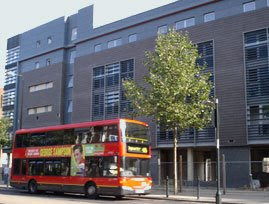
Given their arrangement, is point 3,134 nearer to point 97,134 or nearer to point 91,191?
point 91,191

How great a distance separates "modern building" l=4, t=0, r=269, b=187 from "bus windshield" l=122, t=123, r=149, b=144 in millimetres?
4246

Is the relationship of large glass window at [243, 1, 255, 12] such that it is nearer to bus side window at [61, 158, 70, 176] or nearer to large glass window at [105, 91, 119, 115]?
large glass window at [105, 91, 119, 115]

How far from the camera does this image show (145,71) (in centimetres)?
3897

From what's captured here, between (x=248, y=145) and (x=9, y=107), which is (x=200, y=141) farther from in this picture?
(x=9, y=107)

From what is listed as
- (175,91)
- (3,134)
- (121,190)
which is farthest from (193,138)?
(3,134)

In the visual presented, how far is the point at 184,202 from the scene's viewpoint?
67.6 feet

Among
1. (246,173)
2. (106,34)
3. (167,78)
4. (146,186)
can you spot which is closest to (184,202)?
(146,186)

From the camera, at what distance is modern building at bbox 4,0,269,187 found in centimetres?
3172

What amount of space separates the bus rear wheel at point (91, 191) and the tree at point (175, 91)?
16.4 feet

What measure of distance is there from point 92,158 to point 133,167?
2.36 meters

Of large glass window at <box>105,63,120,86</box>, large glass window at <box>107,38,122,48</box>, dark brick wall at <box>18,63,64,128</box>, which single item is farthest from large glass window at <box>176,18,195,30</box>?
dark brick wall at <box>18,63,64,128</box>

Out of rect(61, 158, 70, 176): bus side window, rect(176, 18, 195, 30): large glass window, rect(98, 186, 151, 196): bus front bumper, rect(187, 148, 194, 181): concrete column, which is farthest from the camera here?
rect(176, 18, 195, 30): large glass window

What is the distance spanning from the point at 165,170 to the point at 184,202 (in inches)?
707

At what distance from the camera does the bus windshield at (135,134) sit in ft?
71.6
